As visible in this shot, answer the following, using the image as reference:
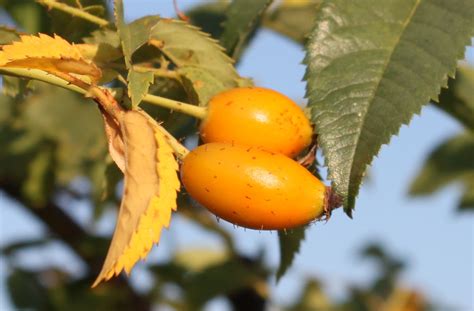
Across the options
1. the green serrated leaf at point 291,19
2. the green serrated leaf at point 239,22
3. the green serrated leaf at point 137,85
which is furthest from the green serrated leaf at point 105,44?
the green serrated leaf at point 291,19

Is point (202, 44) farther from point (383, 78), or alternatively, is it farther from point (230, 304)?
point (230, 304)

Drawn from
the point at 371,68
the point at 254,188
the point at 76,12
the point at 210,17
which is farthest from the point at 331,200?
the point at 210,17

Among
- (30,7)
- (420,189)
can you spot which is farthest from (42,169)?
(420,189)

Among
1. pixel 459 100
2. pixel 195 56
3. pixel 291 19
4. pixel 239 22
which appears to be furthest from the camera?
pixel 291 19

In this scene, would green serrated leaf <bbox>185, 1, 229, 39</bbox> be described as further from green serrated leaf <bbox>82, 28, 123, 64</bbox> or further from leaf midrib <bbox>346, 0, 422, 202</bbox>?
leaf midrib <bbox>346, 0, 422, 202</bbox>

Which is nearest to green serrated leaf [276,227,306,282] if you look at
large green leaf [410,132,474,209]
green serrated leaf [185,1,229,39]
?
green serrated leaf [185,1,229,39]

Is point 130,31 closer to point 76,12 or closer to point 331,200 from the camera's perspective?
point 76,12
